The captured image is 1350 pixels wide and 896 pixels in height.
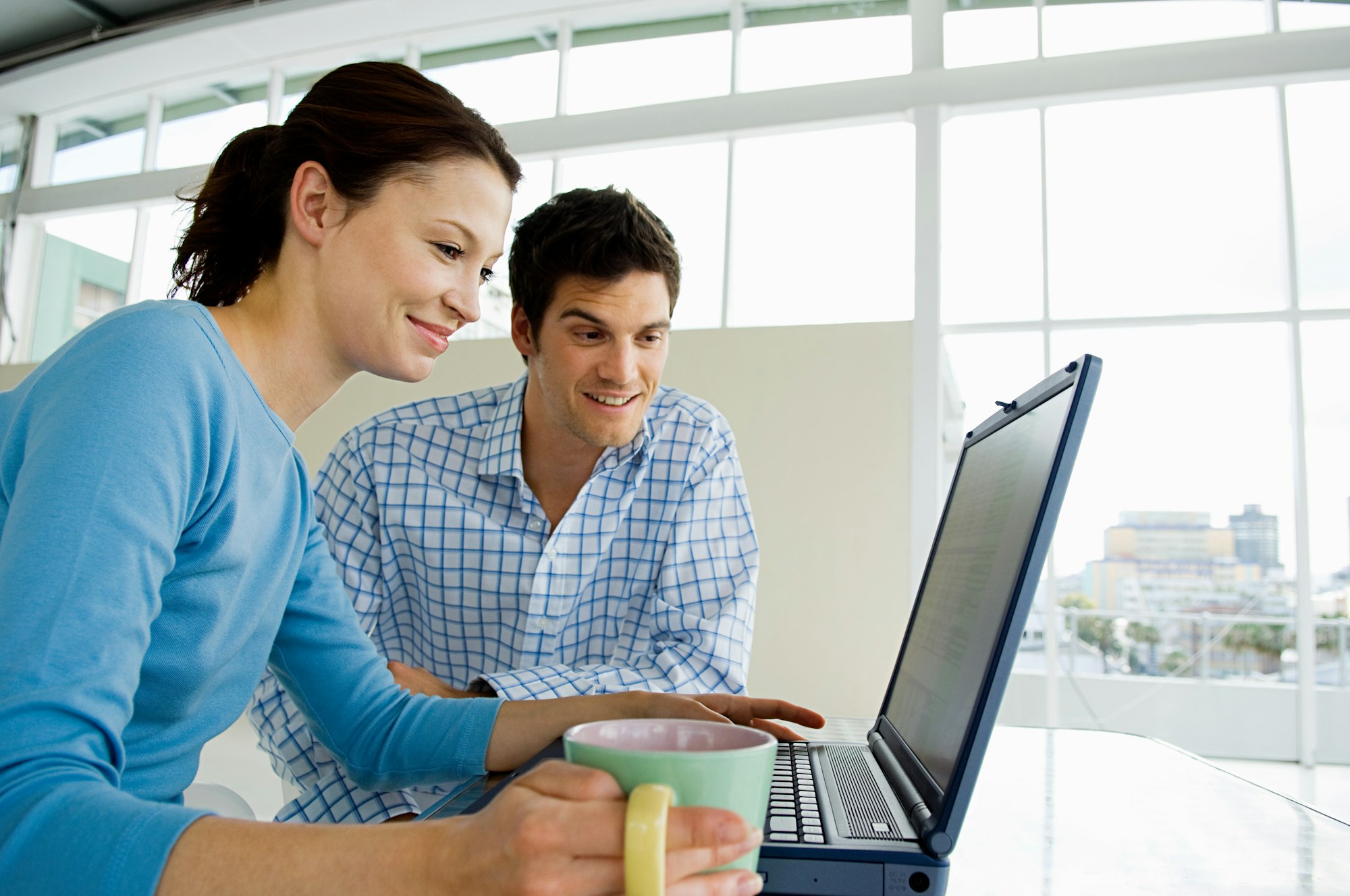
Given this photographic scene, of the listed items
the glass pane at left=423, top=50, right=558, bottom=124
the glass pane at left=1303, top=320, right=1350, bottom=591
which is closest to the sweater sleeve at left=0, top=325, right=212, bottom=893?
the glass pane at left=1303, top=320, right=1350, bottom=591

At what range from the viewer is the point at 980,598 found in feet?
2.11

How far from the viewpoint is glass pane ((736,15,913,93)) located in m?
5.43

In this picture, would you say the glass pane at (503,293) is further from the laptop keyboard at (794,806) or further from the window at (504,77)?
the laptop keyboard at (794,806)

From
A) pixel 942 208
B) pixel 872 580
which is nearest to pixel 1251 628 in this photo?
pixel 872 580

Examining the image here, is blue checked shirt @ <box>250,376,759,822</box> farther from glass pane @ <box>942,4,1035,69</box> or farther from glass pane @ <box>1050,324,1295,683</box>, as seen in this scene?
glass pane @ <box>942,4,1035,69</box>

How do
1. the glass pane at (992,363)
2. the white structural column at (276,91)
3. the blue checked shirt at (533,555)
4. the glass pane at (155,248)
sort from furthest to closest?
the glass pane at (155,248)
the white structural column at (276,91)
the glass pane at (992,363)
the blue checked shirt at (533,555)

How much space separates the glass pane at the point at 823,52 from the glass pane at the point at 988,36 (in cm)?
25

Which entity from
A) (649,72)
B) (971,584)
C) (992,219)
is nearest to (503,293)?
(649,72)

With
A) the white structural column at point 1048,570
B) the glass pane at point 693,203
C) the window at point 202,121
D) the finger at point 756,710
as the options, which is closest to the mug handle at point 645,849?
the finger at point 756,710

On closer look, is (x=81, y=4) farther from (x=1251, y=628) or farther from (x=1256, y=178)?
(x=1251, y=628)

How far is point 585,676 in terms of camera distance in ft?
3.82

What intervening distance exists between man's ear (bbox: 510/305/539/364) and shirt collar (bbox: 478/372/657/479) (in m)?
0.18

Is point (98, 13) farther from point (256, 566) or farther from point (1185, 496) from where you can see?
point (1185, 496)

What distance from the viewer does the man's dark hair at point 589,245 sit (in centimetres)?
159
